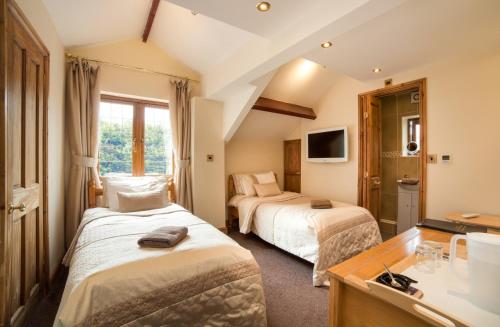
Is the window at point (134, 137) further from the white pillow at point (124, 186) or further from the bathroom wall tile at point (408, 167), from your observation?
the bathroom wall tile at point (408, 167)

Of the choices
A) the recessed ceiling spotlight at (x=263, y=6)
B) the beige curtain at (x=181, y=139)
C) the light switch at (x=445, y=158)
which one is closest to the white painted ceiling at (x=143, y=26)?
the beige curtain at (x=181, y=139)

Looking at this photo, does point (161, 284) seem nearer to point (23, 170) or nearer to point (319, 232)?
point (23, 170)

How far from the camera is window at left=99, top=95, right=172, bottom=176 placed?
2990 mm

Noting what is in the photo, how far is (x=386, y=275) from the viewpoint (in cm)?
80

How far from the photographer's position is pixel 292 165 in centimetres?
463

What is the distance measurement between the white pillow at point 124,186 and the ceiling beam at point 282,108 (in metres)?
1.83

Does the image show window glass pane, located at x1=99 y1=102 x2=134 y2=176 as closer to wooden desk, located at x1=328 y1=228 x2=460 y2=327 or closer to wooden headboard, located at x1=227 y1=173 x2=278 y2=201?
wooden headboard, located at x1=227 y1=173 x2=278 y2=201

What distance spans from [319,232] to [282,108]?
2208mm

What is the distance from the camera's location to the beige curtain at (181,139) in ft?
10.7

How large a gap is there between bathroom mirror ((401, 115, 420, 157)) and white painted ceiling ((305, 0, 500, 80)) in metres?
1.21

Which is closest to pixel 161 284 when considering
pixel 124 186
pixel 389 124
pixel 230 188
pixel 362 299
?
pixel 362 299

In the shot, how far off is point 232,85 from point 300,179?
2.44 m

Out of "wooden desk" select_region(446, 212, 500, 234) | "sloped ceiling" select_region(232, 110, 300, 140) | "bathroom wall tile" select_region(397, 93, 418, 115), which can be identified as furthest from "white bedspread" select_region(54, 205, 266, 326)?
"bathroom wall tile" select_region(397, 93, 418, 115)

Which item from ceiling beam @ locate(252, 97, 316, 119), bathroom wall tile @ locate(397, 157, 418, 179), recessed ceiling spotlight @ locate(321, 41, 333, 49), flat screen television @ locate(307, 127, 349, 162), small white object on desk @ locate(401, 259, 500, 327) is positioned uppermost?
recessed ceiling spotlight @ locate(321, 41, 333, 49)
